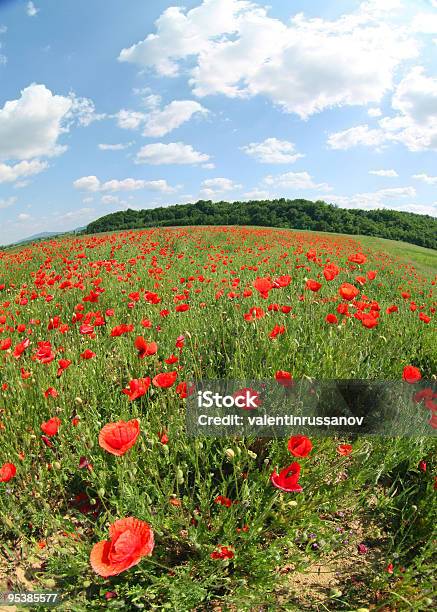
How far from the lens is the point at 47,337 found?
13.5 feet

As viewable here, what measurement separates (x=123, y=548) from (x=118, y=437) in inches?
15.1

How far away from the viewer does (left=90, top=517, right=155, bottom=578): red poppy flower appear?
119cm

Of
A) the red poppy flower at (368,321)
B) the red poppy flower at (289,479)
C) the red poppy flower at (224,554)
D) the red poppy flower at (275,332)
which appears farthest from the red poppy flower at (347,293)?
the red poppy flower at (224,554)

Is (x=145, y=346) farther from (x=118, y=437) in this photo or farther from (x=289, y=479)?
(x=289, y=479)

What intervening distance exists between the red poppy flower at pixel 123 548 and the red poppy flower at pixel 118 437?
26 cm

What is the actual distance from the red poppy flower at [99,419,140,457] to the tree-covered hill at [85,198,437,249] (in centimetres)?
3868

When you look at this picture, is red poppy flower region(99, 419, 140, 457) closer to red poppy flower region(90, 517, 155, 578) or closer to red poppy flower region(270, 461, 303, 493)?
red poppy flower region(90, 517, 155, 578)

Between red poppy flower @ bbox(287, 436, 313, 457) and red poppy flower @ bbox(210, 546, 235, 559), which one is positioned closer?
red poppy flower @ bbox(287, 436, 313, 457)

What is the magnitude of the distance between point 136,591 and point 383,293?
8053 millimetres

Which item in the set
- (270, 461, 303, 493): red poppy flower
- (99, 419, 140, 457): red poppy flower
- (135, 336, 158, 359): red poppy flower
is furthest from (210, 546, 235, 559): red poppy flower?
(135, 336, 158, 359): red poppy flower

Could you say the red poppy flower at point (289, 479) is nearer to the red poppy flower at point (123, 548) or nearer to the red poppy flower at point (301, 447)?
the red poppy flower at point (301, 447)

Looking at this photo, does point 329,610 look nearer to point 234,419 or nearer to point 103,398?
point 234,419

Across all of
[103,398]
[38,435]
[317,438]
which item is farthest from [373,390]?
[38,435]

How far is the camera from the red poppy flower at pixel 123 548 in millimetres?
1194
